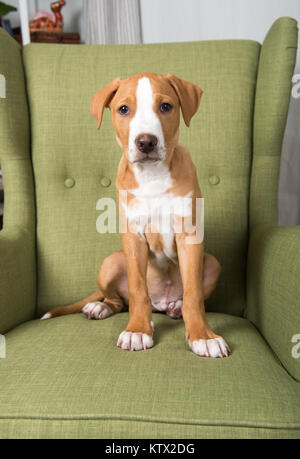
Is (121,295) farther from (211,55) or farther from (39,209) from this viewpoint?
(211,55)

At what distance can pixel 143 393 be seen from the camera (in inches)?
29.5

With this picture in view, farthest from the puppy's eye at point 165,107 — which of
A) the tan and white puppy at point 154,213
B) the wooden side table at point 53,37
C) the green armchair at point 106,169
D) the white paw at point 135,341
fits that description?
the wooden side table at point 53,37

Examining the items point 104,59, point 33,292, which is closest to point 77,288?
point 33,292

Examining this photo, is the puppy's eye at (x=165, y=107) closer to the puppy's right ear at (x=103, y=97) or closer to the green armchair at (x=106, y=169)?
the puppy's right ear at (x=103, y=97)

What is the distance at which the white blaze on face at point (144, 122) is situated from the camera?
900 millimetres

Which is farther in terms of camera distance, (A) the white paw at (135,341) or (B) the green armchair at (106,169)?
(B) the green armchair at (106,169)

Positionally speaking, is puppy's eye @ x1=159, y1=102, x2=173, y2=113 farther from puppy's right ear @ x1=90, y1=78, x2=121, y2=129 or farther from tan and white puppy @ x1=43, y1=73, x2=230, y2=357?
puppy's right ear @ x1=90, y1=78, x2=121, y2=129

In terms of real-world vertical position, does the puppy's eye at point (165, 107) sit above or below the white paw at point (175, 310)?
above

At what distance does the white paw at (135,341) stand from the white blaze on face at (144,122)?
14.7 inches

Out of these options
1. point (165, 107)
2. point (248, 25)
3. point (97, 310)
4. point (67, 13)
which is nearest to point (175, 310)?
point (97, 310)

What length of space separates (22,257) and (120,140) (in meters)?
0.47

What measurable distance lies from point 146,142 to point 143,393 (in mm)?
474

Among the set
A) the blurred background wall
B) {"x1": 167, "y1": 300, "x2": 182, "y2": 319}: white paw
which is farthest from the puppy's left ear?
the blurred background wall
